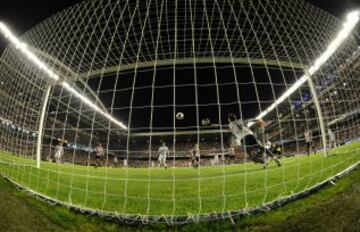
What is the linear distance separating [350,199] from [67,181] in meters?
7.28

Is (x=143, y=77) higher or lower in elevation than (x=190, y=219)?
higher

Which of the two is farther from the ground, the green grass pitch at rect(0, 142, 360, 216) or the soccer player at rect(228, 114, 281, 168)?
the soccer player at rect(228, 114, 281, 168)

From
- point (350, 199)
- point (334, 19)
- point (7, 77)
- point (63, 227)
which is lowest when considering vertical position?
point (63, 227)

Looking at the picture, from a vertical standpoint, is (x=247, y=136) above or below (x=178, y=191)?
above

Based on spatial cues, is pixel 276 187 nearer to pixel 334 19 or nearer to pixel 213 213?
pixel 213 213

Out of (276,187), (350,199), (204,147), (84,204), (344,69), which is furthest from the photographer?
(204,147)

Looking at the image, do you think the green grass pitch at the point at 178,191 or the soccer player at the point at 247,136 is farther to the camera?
the soccer player at the point at 247,136

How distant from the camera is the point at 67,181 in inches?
428

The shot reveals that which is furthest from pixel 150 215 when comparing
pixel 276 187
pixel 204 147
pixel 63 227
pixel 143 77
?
pixel 204 147

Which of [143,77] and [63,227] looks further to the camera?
[143,77]

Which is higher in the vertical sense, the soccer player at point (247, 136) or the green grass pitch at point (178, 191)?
the soccer player at point (247, 136)

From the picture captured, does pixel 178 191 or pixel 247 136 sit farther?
pixel 247 136

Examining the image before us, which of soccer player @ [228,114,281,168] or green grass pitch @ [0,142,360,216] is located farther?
soccer player @ [228,114,281,168]

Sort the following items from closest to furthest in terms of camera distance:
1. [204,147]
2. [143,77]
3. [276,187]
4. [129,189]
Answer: [276,187] < [129,189] < [143,77] < [204,147]
